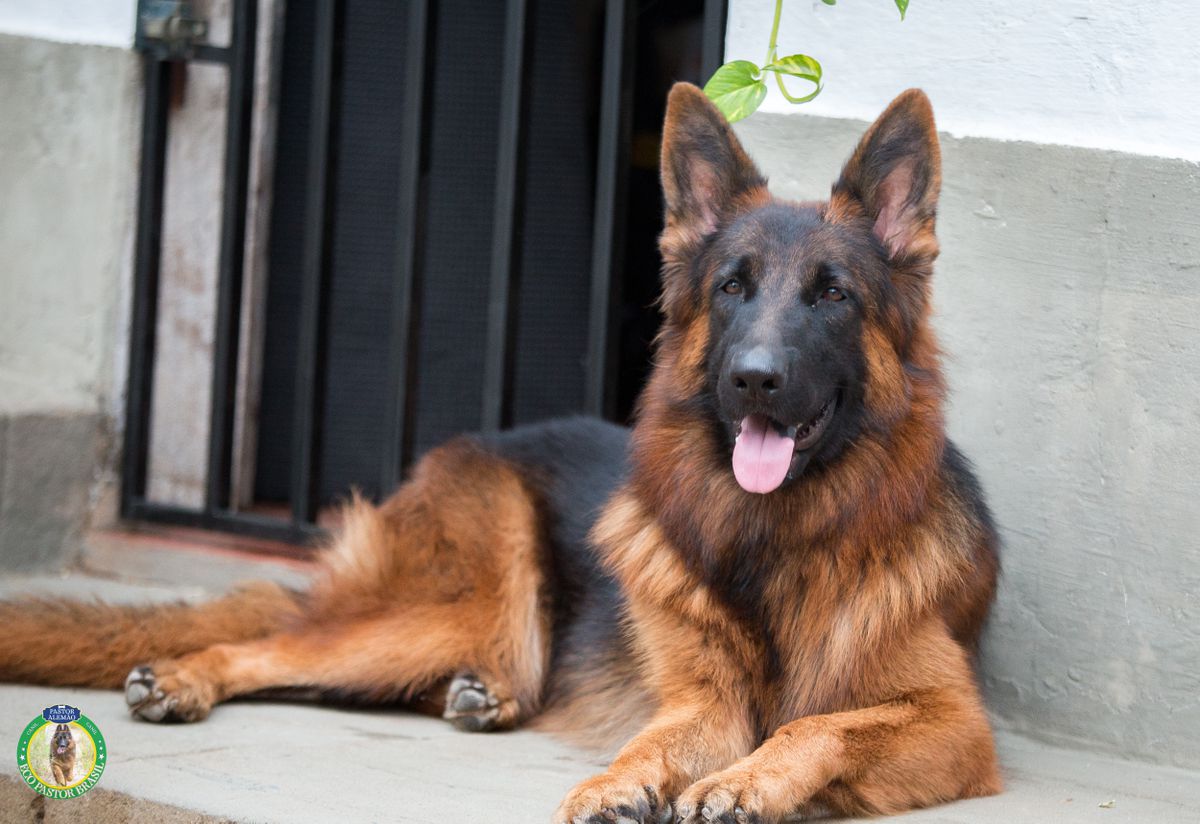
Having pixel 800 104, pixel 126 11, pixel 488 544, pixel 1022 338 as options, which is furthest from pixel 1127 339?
pixel 126 11

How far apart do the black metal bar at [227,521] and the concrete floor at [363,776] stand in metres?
1.43

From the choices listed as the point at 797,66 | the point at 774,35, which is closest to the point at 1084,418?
the point at 797,66

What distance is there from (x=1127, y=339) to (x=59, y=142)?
14.5 ft

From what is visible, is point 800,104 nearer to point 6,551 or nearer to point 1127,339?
point 1127,339

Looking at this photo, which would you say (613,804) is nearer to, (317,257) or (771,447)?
(771,447)

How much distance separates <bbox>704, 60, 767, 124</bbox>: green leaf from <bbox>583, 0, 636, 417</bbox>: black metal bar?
106 centimetres

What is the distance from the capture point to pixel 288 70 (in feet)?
22.2

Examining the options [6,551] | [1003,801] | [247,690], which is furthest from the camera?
[6,551]

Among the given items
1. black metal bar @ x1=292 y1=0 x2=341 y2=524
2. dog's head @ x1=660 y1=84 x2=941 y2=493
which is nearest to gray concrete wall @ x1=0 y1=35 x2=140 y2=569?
black metal bar @ x1=292 y1=0 x2=341 y2=524

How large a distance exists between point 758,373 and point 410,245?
8.78ft

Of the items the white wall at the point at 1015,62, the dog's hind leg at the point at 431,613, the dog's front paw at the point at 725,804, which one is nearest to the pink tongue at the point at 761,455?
the dog's front paw at the point at 725,804

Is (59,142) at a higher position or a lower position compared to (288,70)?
lower

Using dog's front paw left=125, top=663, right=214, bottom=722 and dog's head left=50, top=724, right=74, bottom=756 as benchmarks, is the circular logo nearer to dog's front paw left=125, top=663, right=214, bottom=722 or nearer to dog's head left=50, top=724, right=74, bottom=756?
dog's head left=50, top=724, right=74, bottom=756

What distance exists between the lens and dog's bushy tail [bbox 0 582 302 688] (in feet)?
14.1
